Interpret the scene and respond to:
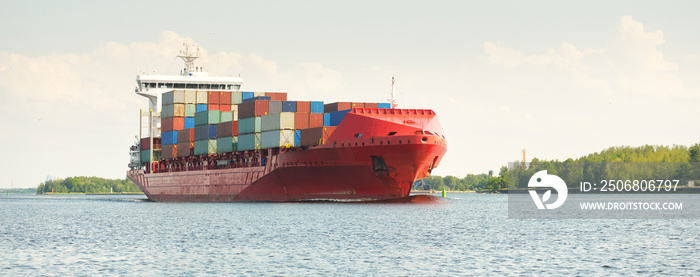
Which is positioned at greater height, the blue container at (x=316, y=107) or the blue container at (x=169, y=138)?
the blue container at (x=316, y=107)

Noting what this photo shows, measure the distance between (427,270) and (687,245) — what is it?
15426 mm

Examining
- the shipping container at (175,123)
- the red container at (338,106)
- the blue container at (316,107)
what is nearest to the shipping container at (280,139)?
the blue container at (316,107)

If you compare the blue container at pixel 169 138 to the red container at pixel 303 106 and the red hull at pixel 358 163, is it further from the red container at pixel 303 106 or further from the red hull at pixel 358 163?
the red container at pixel 303 106

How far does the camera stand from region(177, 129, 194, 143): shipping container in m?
85.7

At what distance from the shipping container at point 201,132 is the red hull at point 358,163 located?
8059 mm

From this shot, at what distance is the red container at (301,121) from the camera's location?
7100 centimetres

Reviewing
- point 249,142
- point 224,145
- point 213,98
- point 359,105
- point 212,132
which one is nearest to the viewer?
point 249,142

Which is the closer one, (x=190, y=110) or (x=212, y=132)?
(x=212, y=132)

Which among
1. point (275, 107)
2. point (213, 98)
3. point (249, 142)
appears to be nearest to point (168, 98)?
point (213, 98)

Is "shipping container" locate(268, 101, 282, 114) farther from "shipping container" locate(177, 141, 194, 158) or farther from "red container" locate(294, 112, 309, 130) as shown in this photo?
"shipping container" locate(177, 141, 194, 158)

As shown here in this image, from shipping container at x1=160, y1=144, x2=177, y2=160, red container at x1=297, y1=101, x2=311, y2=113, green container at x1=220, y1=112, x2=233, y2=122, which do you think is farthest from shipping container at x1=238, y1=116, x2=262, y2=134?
shipping container at x1=160, y1=144, x2=177, y2=160

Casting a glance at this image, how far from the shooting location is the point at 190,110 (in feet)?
295

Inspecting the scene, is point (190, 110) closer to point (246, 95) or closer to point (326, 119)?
point (246, 95)

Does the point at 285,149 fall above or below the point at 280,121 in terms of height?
below
